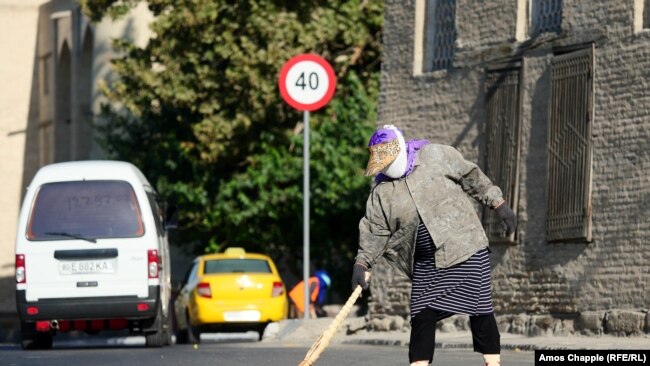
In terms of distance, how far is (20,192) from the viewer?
58.3m

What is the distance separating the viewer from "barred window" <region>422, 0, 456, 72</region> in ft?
83.8

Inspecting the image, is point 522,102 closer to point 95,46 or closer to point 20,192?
point 95,46

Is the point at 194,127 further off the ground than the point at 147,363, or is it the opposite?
the point at 194,127

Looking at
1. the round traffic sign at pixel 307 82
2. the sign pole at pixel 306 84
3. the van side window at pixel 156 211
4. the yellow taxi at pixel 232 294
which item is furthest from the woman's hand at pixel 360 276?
the yellow taxi at pixel 232 294

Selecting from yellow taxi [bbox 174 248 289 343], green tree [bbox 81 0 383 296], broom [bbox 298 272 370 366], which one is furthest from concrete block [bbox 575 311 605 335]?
broom [bbox 298 272 370 366]

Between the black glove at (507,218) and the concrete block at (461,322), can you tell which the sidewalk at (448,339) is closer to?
the concrete block at (461,322)

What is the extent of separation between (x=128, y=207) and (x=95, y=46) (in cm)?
2978

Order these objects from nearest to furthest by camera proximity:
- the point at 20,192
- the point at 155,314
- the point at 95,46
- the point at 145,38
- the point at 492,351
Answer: the point at 492,351, the point at 155,314, the point at 145,38, the point at 95,46, the point at 20,192

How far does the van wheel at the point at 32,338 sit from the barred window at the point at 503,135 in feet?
18.8

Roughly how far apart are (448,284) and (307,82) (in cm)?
1299

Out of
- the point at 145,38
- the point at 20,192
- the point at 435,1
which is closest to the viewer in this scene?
the point at 435,1

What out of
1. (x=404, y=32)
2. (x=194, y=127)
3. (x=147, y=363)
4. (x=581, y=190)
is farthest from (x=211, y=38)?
(x=147, y=363)

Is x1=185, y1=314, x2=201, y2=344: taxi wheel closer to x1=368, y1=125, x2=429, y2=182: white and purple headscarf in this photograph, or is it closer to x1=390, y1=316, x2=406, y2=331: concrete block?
x1=390, y1=316, x2=406, y2=331: concrete block

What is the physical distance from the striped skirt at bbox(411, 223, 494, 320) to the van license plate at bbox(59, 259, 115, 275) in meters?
9.47
